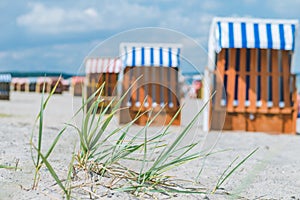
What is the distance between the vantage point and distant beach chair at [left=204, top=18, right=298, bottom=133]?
19.8 ft

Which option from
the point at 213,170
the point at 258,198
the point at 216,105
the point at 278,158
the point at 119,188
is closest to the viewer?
the point at 119,188

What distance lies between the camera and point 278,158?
362cm

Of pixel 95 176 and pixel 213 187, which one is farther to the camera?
pixel 213 187

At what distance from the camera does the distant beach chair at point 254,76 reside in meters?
6.05

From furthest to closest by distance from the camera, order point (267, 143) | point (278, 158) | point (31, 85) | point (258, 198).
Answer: point (31, 85), point (267, 143), point (278, 158), point (258, 198)

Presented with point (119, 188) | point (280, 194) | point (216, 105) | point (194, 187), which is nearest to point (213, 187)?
point (194, 187)

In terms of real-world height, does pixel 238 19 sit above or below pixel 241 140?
above

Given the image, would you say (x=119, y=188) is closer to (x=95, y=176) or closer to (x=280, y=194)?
(x=95, y=176)

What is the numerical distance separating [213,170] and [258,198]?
0.67 meters

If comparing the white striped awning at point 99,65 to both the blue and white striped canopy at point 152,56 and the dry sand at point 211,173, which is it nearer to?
the blue and white striped canopy at point 152,56

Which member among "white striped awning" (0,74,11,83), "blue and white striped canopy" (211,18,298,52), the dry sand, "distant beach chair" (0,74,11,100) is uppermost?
"blue and white striped canopy" (211,18,298,52)

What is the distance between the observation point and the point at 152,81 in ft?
23.7

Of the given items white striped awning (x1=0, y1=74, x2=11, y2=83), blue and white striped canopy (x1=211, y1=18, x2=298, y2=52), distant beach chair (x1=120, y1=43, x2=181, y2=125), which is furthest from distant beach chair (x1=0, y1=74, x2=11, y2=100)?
blue and white striped canopy (x1=211, y1=18, x2=298, y2=52)

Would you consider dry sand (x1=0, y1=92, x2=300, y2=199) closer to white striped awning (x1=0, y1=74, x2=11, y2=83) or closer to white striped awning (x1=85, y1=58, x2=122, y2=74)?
white striped awning (x1=85, y1=58, x2=122, y2=74)
